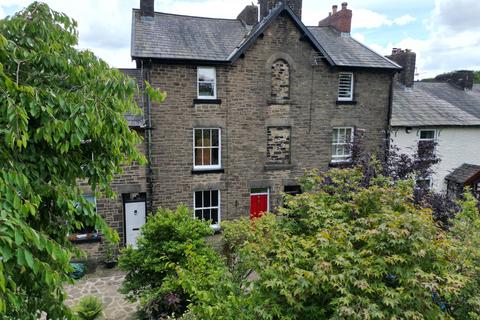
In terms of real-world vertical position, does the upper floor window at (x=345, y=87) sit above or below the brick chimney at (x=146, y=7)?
below

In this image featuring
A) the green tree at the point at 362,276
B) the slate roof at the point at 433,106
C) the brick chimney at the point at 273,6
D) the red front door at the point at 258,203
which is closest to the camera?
the green tree at the point at 362,276

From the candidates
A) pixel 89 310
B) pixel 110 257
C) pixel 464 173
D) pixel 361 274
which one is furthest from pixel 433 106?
pixel 89 310

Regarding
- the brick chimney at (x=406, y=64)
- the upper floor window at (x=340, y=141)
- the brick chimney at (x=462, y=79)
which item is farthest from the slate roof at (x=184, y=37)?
the brick chimney at (x=462, y=79)

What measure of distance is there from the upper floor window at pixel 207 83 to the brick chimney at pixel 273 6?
13.1ft

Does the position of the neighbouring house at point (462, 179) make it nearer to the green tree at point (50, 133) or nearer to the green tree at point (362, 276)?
the green tree at point (362, 276)

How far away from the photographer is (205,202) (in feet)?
47.6

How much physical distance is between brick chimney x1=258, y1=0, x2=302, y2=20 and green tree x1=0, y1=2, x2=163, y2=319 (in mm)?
11809

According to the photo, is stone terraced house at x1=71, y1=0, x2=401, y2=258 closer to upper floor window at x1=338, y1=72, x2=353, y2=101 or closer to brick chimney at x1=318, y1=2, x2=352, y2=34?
upper floor window at x1=338, y1=72, x2=353, y2=101

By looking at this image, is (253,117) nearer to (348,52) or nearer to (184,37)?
(184,37)

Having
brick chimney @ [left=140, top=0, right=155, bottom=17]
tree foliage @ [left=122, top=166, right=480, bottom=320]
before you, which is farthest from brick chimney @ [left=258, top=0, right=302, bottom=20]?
tree foliage @ [left=122, top=166, right=480, bottom=320]

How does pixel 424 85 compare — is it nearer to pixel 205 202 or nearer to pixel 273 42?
pixel 273 42

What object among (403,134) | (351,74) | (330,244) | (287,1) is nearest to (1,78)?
(330,244)

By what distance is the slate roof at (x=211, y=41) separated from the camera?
43.6ft

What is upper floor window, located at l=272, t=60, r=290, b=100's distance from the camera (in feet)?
47.7
